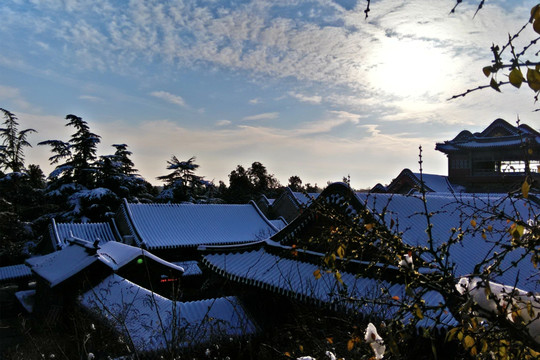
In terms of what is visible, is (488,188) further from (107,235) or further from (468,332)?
(468,332)

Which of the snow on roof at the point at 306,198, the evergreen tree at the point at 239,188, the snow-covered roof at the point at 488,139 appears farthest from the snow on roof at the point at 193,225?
the evergreen tree at the point at 239,188

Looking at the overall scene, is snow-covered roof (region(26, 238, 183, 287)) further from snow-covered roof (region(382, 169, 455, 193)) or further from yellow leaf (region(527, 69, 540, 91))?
snow-covered roof (region(382, 169, 455, 193))

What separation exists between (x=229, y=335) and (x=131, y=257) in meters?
6.02

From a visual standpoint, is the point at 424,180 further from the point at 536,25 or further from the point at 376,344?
the point at 536,25

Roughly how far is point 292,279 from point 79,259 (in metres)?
7.96

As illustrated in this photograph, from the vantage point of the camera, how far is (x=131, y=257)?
1323 cm

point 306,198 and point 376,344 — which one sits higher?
point 306,198

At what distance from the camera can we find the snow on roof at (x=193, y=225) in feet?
63.6

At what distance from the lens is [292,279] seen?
8.48 metres

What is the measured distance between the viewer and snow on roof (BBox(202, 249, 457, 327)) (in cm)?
649

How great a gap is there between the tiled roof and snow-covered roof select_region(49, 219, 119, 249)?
12.4 feet

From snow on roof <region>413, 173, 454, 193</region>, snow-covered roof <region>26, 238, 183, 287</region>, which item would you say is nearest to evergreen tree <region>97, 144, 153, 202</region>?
snow-covered roof <region>26, 238, 183, 287</region>

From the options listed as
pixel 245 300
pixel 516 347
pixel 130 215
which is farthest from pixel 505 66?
pixel 130 215

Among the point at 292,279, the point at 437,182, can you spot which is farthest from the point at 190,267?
the point at 437,182
